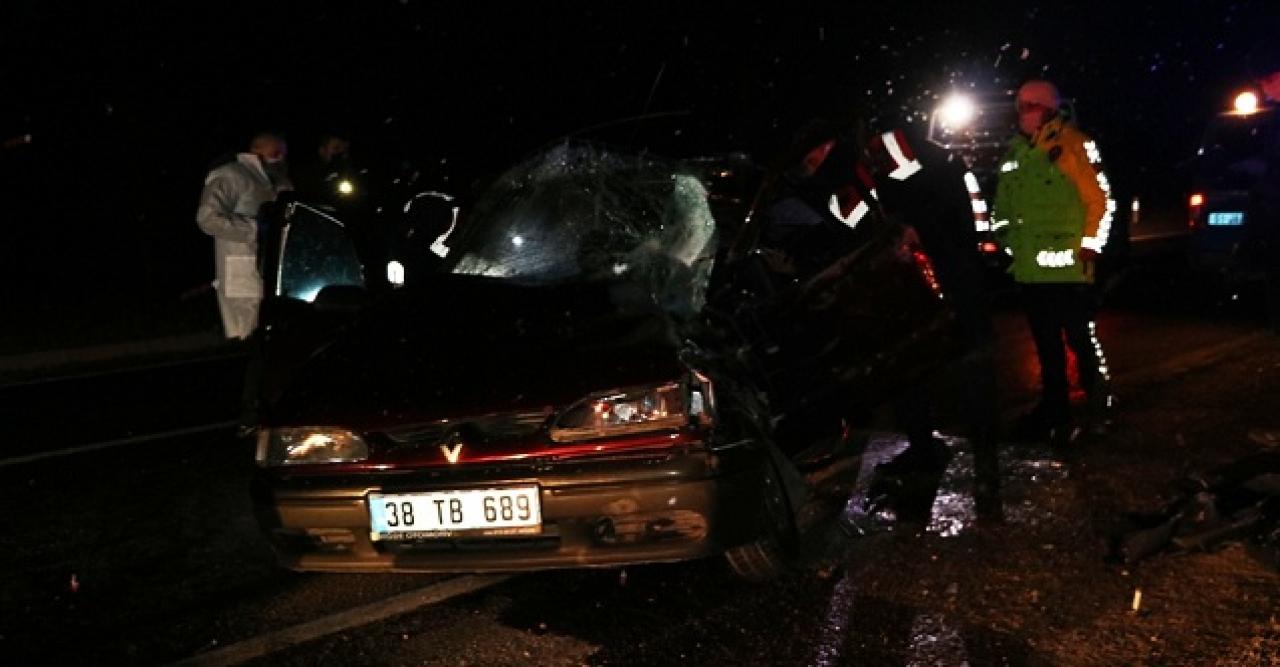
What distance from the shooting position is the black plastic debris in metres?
4.38

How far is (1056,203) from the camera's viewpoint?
19.2 ft

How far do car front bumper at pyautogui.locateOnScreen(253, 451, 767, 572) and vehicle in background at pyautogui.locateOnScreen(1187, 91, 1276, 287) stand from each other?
23.5 feet

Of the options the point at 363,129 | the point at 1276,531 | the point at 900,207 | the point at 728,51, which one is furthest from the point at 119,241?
the point at 1276,531

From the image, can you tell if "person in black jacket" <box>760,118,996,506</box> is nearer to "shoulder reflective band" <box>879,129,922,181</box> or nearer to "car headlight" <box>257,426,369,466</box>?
"shoulder reflective band" <box>879,129,922,181</box>

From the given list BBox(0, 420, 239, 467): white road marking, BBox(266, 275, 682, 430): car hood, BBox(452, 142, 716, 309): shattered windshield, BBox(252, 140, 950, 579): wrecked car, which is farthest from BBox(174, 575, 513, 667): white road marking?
BBox(0, 420, 239, 467): white road marking

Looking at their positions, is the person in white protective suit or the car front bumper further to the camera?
the person in white protective suit

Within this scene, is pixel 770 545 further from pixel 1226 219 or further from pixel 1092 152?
pixel 1226 219

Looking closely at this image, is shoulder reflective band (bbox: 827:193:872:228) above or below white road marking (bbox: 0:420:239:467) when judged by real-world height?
above

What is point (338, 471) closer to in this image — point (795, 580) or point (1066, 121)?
point (795, 580)

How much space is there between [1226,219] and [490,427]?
7.81 metres

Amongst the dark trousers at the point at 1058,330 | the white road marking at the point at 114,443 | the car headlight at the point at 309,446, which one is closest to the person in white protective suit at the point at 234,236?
the white road marking at the point at 114,443

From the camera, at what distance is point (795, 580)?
4.36 m

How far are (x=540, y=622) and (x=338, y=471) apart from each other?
83 cm

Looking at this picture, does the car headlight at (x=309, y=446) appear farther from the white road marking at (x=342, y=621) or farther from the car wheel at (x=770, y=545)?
the car wheel at (x=770, y=545)
